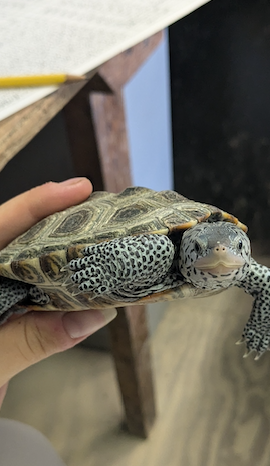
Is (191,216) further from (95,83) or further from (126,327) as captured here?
(126,327)

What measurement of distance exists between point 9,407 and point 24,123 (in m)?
1.00

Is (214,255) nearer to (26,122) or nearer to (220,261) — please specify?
(220,261)

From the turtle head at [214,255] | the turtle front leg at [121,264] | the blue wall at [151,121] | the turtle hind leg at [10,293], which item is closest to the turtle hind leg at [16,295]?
the turtle hind leg at [10,293]

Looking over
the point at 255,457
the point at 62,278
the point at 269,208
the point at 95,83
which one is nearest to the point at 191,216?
the point at 62,278

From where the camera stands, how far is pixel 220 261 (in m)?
0.40

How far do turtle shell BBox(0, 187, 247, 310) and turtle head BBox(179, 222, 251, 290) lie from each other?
0.02 meters

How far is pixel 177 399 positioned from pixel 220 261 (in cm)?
87

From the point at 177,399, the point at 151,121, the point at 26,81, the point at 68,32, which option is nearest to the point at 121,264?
the point at 26,81

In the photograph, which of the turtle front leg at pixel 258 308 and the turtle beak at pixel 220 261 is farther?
the turtle front leg at pixel 258 308

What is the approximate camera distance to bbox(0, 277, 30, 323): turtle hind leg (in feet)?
1.78

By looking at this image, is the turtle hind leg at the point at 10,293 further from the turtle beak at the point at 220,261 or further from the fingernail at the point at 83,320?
the turtle beak at the point at 220,261

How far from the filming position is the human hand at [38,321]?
56 centimetres

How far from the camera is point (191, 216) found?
0.45 meters

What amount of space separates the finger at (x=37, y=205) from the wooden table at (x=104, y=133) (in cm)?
8
